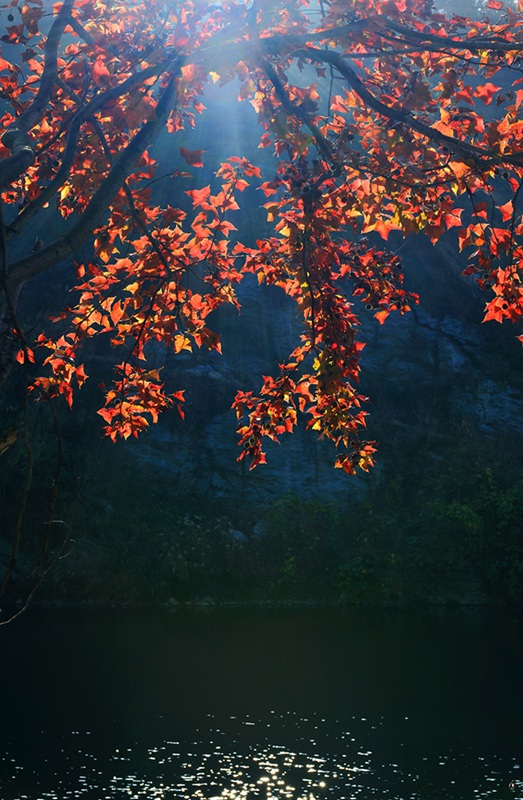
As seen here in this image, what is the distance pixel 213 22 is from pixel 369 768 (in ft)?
25.6

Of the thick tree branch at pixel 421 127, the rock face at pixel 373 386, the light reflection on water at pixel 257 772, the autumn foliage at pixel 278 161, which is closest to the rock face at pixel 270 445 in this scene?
the rock face at pixel 373 386

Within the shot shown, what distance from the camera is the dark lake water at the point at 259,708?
8883mm

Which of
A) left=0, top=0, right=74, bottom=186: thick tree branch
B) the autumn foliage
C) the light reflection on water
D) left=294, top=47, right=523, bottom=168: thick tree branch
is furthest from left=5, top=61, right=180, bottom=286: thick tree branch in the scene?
the light reflection on water

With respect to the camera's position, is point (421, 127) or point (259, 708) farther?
point (259, 708)

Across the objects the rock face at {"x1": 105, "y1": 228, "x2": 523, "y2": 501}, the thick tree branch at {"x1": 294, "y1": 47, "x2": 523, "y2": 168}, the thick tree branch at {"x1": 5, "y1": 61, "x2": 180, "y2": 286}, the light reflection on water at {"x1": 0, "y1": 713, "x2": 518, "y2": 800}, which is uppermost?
the rock face at {"x1": 105, "y1": 228, "x2": 523, "y2": 501}

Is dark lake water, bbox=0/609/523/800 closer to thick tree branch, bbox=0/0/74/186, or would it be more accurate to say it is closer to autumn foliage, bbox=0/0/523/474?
autumn foliage, bbox=0/0/523/474

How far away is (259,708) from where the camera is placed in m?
11.2

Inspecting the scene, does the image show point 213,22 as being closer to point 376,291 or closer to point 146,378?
point 376,291

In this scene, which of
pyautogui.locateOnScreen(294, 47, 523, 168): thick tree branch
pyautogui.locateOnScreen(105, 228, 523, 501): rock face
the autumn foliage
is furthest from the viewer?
pyautogui.locateOnScreen(105, 228, 523, 501): rock face

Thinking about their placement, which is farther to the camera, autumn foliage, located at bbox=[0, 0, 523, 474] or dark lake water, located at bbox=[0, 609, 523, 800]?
dark lake water, located at bbox=[0, 609, 523, 800]

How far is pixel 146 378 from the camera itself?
6512mm

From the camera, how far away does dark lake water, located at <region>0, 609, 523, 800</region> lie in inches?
350

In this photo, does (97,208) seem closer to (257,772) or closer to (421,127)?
(421,127)

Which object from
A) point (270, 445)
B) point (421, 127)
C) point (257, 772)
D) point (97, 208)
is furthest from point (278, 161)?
point (270, 445)
